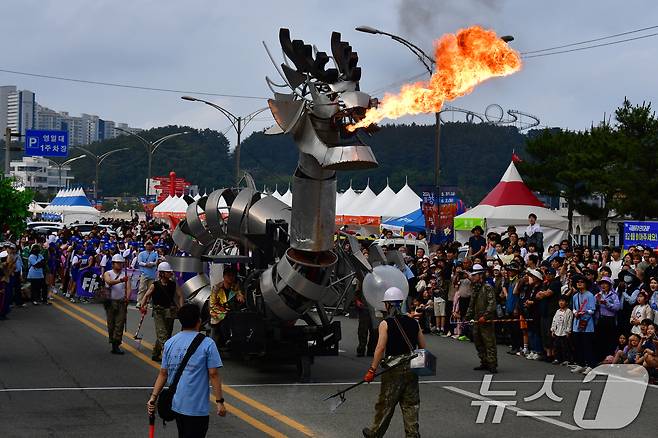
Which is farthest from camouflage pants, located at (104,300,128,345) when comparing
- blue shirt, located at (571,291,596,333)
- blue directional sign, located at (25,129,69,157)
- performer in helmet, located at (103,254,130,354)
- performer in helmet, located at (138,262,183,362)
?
blue directional sign, located at (25,129,69,157)

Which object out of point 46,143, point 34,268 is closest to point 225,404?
point 34,268

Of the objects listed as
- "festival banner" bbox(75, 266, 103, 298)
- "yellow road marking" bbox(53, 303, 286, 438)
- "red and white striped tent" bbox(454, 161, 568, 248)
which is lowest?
"yellow road marking" bbox(53, 303, 286, 438)

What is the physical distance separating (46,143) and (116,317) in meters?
31.9

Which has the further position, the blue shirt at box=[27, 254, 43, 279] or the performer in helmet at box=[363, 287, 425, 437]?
the blue shirt at box=[27, 254, 43, 279]

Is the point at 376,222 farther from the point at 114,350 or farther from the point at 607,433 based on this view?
the point at 607,433

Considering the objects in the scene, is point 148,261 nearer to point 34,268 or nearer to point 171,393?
point 34,268

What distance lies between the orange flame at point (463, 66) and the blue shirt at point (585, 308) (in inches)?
169

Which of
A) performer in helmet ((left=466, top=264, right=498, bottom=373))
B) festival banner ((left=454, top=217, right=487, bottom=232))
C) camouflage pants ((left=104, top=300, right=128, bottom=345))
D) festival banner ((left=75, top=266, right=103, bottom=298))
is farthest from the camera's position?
festival banner ((left=454, top=217, right=487, bottom=232))

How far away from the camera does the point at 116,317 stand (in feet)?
58.5

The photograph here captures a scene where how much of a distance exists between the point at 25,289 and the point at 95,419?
54.2 feet

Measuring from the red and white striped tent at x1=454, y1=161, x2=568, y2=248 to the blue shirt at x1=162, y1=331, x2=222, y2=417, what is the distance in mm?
22123

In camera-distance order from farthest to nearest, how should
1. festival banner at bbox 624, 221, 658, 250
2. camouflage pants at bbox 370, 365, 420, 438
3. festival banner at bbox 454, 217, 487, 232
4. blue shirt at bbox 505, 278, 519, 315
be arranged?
festival banner at bbox 454, 217, 487, 232 → festival banner at bbox 624, 221, 658, 250 → blue shirt at bbox 505, 278, 519, 315 → camouflage pants at bbox 370, 365, 420, 438

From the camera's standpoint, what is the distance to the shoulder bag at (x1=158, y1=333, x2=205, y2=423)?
840 centimetres

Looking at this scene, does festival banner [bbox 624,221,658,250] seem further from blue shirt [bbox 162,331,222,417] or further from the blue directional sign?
the blue directional sign
